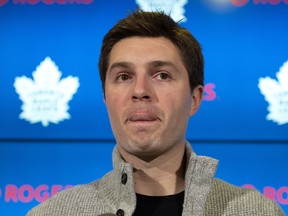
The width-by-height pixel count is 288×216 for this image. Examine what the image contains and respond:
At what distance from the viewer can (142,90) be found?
946mm

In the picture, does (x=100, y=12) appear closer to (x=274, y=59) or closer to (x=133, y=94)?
(x=274, y=59)

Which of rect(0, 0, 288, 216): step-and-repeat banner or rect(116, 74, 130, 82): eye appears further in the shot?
rect(0, 0, 288, 216): step-and-repeat banner

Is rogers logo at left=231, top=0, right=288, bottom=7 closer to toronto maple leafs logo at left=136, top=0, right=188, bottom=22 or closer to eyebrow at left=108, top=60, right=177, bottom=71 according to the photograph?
toronto maple leafs logo at left=136, top=0, right=188, bottom=22

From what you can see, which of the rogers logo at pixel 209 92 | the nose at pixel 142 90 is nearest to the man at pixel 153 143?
the nose at pixel 142 90

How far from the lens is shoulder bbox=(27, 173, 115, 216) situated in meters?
1.00

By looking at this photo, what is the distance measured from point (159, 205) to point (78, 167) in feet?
2.17

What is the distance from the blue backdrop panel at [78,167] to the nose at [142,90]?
2.07ft

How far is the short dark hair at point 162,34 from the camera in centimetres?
105

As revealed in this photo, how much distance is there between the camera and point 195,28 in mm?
1585

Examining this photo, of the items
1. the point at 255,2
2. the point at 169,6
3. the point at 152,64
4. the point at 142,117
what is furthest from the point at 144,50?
the point at 255,2

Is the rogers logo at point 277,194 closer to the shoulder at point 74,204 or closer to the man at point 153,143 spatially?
Answer: the man at point 153,143

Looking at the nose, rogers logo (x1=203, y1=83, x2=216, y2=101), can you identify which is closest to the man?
the nose

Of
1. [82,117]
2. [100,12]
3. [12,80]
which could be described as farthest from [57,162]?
[100,12]

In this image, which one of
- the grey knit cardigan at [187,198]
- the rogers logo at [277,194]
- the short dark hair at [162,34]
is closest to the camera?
the grey knit cardigan at [187,198]
